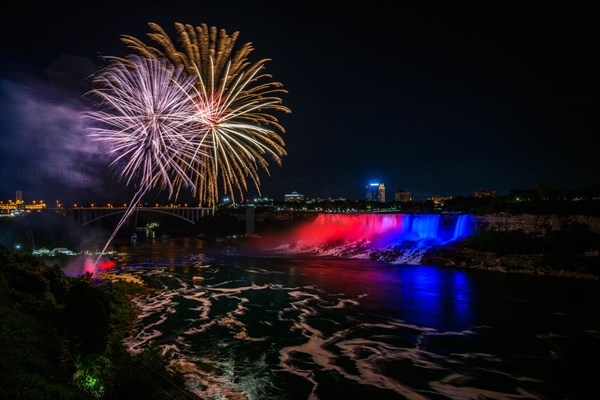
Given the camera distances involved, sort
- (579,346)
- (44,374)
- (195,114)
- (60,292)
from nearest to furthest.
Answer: (44,374), (60,292), (579,346), (195,114)

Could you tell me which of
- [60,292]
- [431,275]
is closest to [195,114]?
[60,292]

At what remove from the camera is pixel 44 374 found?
8.33 m

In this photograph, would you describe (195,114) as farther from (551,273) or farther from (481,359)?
(551,273)

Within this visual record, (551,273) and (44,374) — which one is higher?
(44,374)

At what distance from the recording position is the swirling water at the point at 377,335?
46.6ft

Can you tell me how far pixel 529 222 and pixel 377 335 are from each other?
30047 mm

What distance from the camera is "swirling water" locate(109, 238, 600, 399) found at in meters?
14.2

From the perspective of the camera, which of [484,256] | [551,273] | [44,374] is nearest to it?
[44,374]

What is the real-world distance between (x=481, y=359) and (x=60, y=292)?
1621 centimetres

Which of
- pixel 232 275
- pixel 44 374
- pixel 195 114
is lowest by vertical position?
pixel 232 275

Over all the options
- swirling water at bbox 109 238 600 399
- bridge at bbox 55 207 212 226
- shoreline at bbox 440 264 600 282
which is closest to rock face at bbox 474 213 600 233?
shoreline at bbox 440 264 600 282

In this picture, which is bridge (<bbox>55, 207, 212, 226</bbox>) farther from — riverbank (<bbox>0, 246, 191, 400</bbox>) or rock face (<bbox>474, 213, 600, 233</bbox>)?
riverbank (<bbox>0, 246, 191, 400</bbox>)

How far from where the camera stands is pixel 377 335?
19.7 metres

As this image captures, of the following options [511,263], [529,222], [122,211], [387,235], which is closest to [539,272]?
[511,263]
